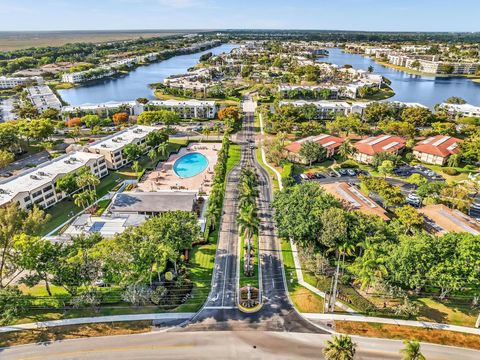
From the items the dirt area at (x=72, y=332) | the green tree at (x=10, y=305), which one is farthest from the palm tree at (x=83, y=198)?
the dirt area at (x=72, y=332)

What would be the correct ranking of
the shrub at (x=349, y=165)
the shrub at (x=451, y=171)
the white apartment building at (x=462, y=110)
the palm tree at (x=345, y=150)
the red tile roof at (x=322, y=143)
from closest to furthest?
the shrub at (x=451, y=171) → the palm tree at (x=345, y=150) → the shrub at (x=349, y=165) → the red tile roof at (x=322, y=143) → the white apartment building at (x=462, y=110)

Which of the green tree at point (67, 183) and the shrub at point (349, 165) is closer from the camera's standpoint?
the green tree at point (67, 183)

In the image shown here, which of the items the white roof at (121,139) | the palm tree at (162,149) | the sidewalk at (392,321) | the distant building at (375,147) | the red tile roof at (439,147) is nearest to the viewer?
the sidewalk at (392,321)

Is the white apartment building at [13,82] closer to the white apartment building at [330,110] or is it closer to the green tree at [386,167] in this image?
the white apartment building at [330,110]

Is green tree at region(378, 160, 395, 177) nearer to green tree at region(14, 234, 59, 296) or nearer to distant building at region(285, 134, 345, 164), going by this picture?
distant building at region(285, 134, 345, 164)

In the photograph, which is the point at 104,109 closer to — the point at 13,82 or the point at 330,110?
the point at 330,110

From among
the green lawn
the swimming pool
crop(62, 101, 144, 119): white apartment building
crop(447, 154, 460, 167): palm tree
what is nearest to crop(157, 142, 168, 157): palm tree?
the swimming pool

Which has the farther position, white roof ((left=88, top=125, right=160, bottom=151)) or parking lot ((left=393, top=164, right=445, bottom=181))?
white roof ((left=88, top=125, right=160, bottom=151))
